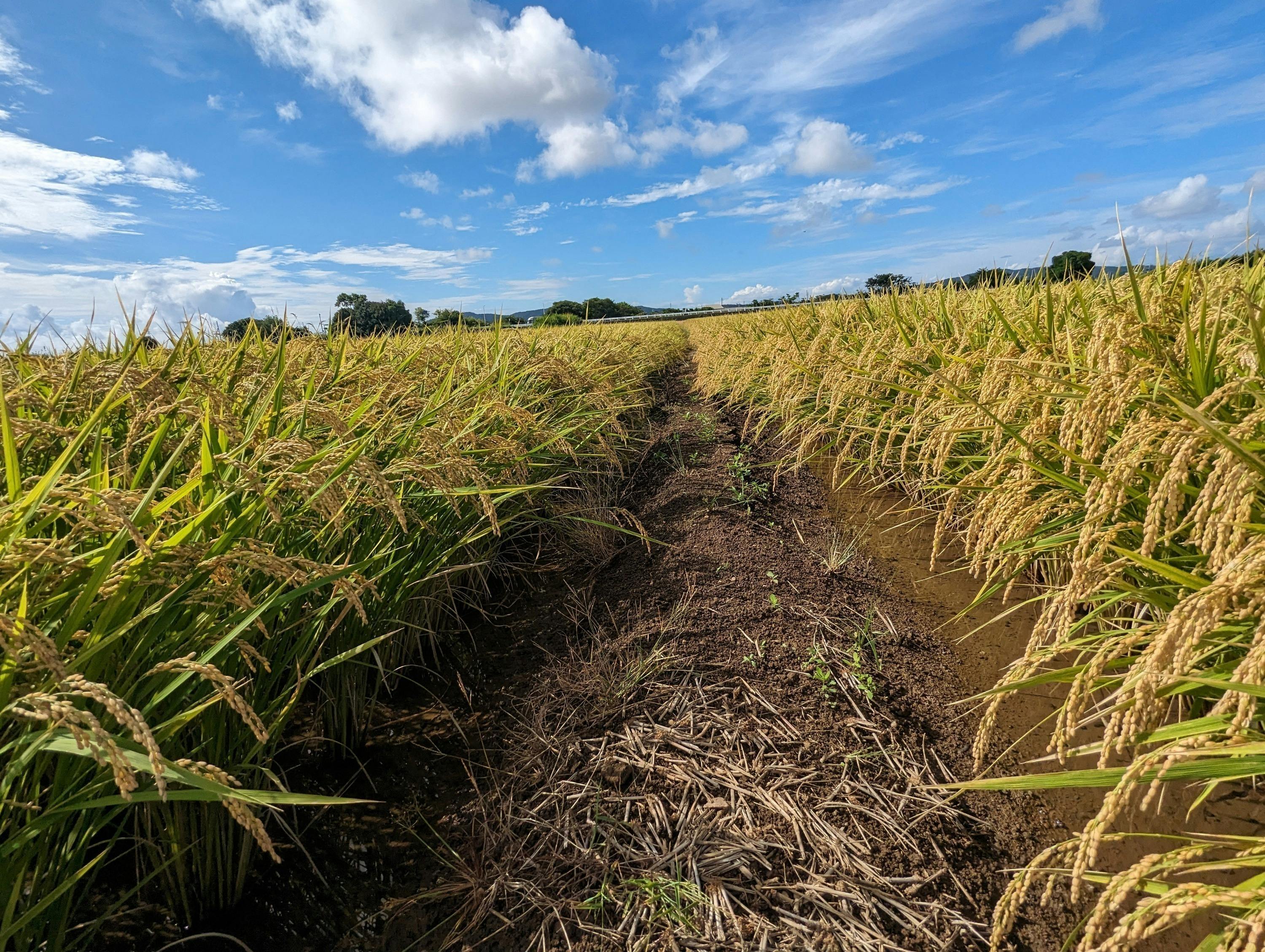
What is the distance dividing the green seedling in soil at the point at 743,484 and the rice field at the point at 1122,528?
36cm

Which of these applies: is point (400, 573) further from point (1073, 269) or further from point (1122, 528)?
point (1073, 269)

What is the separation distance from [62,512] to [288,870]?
3.80ft

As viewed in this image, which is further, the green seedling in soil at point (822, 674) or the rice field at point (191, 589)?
the green seedling in soil at point (822, 674)

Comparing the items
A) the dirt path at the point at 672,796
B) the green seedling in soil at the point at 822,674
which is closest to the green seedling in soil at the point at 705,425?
the dirt path at the point at 672,796

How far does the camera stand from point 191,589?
1.22 metres

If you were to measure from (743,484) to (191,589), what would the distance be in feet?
9.38

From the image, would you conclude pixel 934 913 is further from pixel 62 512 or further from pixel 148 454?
pixel 148 454

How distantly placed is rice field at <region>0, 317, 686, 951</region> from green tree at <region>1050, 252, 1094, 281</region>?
13.6ft

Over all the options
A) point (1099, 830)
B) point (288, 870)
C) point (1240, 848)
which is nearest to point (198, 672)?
point (288, 870)

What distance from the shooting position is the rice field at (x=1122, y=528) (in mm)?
895

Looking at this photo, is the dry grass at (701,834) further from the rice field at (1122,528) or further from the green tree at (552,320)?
the green tree at (552,320)

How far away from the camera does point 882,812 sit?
1.62 m

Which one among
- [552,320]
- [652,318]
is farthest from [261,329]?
[652,318]

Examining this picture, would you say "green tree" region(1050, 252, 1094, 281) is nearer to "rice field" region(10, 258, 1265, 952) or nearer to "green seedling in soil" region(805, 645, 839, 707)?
"rice field" region(10, 258, 1265, 952)
